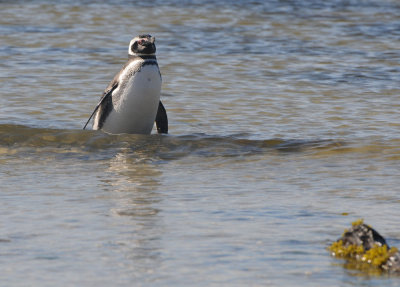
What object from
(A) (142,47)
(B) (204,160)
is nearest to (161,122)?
(A) (142,47)

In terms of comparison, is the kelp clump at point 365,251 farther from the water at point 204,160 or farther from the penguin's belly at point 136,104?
the penguin's belly at point 136,104

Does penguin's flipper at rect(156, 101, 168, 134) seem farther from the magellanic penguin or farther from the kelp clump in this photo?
the kelp clump

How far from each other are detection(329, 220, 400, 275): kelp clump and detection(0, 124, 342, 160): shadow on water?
362cm

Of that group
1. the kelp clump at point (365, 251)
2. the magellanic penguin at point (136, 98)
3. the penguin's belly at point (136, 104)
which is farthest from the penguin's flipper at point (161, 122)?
the kelp clump at point (365, 251)

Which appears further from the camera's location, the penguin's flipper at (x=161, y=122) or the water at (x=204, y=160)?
the penguin's flipper at (x=161, y=122)

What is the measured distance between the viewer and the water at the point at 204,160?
4.96 meters

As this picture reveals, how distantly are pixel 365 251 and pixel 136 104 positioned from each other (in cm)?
490

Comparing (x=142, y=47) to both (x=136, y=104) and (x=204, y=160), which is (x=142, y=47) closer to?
(x=136, y=104)

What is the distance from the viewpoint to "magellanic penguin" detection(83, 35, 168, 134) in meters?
9.37

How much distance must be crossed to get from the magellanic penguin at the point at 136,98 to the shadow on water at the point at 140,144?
0.53 feet

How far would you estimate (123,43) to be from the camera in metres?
17.1

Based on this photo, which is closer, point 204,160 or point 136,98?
point 204,160

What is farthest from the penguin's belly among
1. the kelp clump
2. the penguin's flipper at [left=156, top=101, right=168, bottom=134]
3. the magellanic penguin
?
the kelp clump

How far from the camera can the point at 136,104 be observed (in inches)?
372
